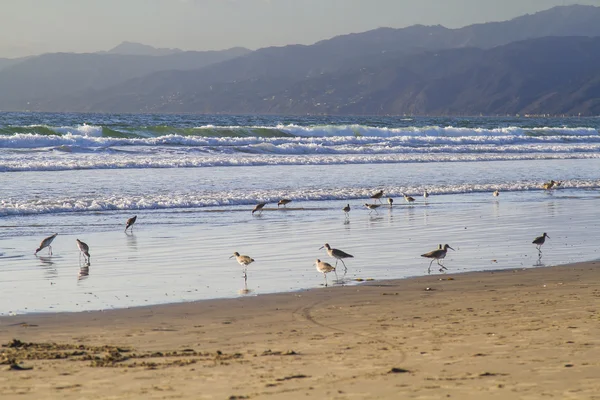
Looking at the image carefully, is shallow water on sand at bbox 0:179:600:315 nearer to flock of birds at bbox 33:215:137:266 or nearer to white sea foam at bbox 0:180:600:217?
flock of birds at bbox 33:215:137:266

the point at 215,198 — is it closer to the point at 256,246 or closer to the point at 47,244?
the point at 256,246

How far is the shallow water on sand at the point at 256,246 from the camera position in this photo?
10.7 meters

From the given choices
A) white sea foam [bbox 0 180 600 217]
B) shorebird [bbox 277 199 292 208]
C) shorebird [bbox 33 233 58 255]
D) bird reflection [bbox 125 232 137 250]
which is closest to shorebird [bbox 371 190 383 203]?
white sea foam [bbox 0 180 600 217]

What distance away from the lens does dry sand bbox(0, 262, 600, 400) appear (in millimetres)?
5996

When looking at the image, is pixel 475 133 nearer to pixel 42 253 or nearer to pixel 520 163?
pixel 520 163

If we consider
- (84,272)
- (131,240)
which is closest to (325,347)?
(84,272)

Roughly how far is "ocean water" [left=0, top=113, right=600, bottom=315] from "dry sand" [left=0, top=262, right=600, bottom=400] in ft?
3.92

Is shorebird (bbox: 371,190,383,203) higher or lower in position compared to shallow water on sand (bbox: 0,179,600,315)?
higher

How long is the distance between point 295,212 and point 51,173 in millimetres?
11132

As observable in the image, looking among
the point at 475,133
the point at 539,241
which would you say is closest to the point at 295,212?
the point at 539,241

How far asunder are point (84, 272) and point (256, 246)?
362 centimetres

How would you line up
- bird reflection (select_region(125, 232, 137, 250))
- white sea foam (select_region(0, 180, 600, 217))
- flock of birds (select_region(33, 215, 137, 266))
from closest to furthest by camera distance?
flock of birds (select_region(33, 215, 137, 266)) → bird reflection (select_region(125, 232, 137, 250)) → white sea foam (select_region(0, 180, 600, 217))

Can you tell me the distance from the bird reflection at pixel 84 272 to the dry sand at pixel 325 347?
2.49 meters

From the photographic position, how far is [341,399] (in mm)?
5719
